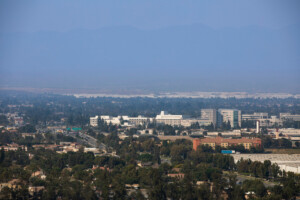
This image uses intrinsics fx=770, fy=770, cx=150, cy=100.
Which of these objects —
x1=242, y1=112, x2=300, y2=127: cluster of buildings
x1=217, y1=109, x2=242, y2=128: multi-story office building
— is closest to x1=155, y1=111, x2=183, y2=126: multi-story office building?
x1=217, y1=109, x2=242, y2=128: multi-story office building

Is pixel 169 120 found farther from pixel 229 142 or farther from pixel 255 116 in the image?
pixel 229 142

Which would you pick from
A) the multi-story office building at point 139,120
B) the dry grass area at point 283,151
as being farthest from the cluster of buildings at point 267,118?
the dry grass area at point 283,151

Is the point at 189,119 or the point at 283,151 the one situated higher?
the point at 189,119

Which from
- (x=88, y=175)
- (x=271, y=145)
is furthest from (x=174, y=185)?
(x=271, y=145)

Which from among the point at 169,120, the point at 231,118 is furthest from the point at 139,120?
the point at 231,118

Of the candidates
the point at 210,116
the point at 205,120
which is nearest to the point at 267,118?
the point at 210,116

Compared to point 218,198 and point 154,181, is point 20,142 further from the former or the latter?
point 218,198


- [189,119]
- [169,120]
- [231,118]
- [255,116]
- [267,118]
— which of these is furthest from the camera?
[255,116]

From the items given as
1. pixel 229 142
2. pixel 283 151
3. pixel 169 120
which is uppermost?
pixel 169 120

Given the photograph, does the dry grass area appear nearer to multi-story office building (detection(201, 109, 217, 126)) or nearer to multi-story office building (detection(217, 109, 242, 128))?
multi-story office building (detection(217, 109, 242, 128))

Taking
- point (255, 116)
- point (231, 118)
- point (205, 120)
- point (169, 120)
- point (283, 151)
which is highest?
point (231, 118)

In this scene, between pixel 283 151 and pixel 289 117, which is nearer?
pixel 283 151

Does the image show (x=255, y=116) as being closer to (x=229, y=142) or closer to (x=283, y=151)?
(x=229, y=142)

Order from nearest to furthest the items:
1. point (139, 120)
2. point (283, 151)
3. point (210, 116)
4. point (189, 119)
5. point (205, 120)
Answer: point (283, 151)
point (205, 120)
point (210, 116)
point (189, 119)
point (139, 120)
